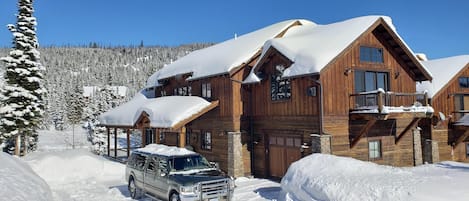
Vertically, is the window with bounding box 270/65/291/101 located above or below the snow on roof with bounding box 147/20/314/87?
below

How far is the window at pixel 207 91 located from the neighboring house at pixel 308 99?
7cm

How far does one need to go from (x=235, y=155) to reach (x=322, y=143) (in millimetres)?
5967

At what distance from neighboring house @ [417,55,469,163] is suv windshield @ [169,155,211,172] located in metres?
16.3

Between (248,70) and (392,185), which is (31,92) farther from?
(392,185)

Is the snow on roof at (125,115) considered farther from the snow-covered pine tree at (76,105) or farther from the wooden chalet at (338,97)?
the snow-covered pine tree at (76,105)

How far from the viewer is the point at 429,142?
2386 cm

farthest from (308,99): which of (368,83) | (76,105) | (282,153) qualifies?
(76,105)

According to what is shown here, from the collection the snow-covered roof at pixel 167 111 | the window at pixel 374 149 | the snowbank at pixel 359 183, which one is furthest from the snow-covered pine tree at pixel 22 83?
the window at pixel 374 149

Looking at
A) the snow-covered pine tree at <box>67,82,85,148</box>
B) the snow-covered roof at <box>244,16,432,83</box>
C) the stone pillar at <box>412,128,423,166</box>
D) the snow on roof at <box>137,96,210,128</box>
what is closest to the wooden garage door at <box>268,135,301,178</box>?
the snow-covered roof at <box>244,16,432,83</box>

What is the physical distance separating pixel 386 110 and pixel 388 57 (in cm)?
467

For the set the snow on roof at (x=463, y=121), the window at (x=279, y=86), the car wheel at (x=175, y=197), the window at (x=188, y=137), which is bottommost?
the car wheel at (x=175, y=197)

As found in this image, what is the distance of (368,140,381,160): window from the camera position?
19625 millimetres

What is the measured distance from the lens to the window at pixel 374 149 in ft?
64.4

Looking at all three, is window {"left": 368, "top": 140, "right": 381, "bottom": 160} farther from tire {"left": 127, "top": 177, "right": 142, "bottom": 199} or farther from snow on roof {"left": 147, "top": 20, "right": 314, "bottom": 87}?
tire {"left": 127, "top": 177, "right": 142, "bottom": 199}
